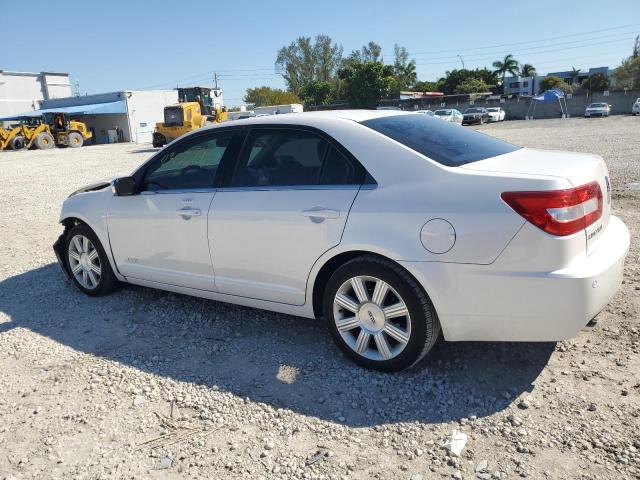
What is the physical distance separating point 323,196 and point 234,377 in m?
1.33

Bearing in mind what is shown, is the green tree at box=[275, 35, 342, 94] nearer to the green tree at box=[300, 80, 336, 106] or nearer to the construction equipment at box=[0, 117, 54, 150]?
the green tree at box=[300, 80, 336, 106]

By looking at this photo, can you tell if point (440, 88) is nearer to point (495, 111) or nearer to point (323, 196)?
point (495, 111)

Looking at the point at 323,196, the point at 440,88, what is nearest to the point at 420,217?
the point at 323,196

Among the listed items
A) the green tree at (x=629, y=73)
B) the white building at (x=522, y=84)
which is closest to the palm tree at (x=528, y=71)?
the white building at (x=522, y=84)

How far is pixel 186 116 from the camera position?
89.2 ft

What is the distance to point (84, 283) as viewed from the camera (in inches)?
196

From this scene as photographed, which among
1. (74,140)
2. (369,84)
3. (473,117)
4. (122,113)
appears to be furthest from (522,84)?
(74,140)

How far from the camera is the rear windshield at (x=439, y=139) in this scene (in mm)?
3186

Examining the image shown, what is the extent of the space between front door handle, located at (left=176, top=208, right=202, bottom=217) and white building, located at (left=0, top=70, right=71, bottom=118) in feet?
196

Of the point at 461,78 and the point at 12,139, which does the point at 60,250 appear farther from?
the point at 461,78

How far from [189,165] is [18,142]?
113ft

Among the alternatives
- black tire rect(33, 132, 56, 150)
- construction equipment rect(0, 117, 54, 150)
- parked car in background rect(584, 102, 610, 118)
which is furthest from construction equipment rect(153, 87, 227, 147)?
parked car in background rect(584, 102, 610, 118)

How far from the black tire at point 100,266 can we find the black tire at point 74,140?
33.5 meters

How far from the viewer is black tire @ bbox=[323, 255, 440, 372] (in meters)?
3.00
